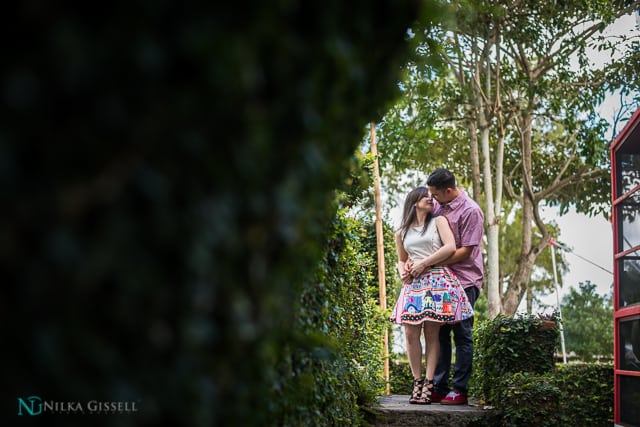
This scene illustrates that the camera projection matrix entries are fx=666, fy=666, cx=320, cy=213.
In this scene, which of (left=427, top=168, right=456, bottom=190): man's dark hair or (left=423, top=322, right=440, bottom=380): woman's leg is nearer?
(left=423, top=322, right=440, bottom=380): woman's leg

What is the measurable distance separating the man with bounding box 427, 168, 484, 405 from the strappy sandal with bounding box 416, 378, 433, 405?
0.13m

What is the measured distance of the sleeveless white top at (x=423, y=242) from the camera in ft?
18.6

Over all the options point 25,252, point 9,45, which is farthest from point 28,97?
point 25,252

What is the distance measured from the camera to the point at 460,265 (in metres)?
5.87

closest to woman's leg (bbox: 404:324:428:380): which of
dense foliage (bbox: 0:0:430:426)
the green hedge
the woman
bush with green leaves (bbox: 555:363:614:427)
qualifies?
the woman

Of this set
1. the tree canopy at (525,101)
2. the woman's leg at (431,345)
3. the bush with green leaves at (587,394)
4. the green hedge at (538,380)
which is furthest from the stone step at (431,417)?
the tree canopy at (525,101)

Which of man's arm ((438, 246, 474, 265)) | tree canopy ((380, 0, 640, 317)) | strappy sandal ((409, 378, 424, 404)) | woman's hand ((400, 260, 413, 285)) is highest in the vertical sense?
tree canopy ((380, 0, 640, 317))

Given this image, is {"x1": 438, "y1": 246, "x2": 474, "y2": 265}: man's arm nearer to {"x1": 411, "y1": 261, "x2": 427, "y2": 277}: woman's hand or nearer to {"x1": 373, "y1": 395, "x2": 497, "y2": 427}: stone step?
{"x1": 411, "y1": 261, "x2": 427, "y2": 277}: woman's hand

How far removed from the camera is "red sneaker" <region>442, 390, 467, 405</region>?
578 centimetres

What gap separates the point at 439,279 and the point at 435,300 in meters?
0.18

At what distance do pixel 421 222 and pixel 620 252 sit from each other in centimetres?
202

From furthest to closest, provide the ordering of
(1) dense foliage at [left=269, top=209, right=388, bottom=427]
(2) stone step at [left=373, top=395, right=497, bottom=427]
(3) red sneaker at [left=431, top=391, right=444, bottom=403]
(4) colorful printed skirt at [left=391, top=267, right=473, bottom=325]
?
(3) red sneaker at [left=431, top=391, right=444, bottom=403]
(4) colorful printed skirt at [left=391, top=267, right=473, bottom=325]
(2) stone step at [left=373, top=395, right=497, bottom=427]
(1) dense foliage at [left=269, top=209, right=388, bottom=427]

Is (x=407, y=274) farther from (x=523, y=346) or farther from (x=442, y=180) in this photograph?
(x=523, y=346)

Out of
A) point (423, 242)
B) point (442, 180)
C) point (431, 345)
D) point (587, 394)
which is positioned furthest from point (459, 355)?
point (442, 180)
